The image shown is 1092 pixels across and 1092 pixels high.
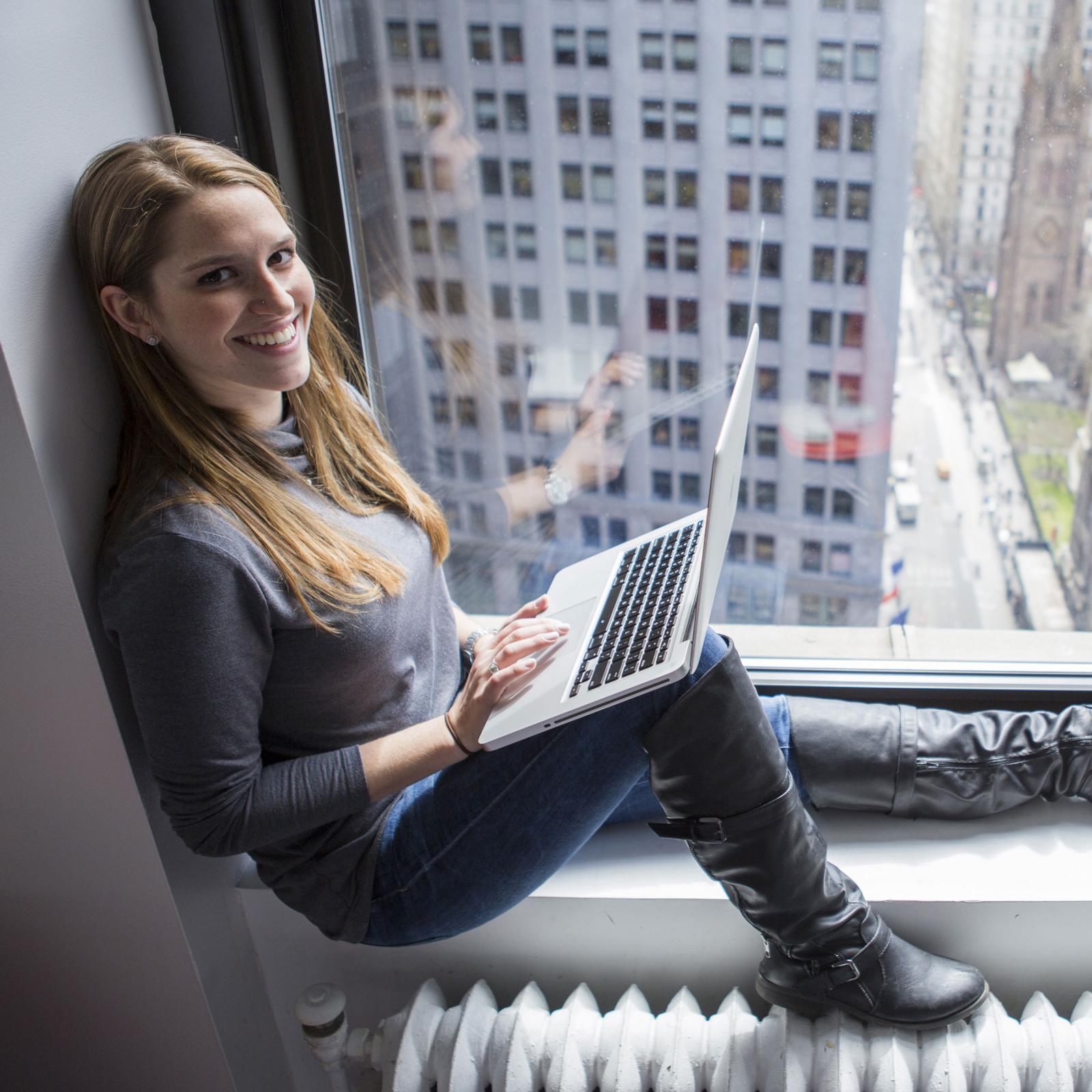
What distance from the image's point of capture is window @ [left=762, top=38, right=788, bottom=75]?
1191 millimetres

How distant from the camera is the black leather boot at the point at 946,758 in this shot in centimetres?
121

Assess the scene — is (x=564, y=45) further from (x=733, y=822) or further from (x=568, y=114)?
(x=733, y=822)

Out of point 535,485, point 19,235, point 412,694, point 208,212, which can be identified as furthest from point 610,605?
point 19,235

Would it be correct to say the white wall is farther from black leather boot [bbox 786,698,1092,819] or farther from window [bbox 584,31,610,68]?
black leather boot [bbox 786,698,1092,819]

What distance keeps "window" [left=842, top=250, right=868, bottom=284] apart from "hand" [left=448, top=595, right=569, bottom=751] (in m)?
0.58

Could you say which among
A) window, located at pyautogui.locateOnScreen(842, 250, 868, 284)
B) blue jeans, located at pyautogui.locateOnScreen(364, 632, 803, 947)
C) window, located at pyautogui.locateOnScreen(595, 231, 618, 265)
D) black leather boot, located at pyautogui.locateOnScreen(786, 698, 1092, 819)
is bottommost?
black leather boot, located at pyautogui.locateOnScreen(786, 698, 1092, 819)

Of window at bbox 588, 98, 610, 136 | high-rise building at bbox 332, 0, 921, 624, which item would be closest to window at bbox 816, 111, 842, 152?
high-rise building at bbox 332, 0, 921, 624

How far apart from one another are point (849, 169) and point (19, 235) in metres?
0.89

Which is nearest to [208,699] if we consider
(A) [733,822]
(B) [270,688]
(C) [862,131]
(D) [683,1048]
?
(B) [270,688]

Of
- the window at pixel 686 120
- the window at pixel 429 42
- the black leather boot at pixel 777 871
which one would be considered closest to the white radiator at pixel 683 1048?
the black leather boot at pixel 777 871

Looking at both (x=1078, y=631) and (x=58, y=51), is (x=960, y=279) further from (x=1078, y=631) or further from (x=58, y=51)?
(x=58, y=51)

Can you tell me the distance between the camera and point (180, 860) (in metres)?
1.15

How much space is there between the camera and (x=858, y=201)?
125 cm

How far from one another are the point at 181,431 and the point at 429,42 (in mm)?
586
